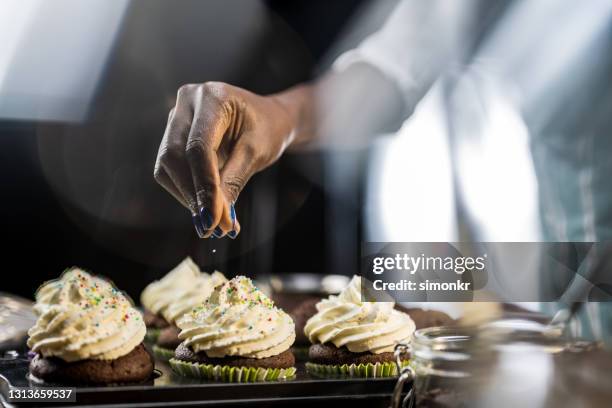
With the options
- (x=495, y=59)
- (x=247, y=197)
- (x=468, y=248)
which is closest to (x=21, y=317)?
(x=247, y=197)

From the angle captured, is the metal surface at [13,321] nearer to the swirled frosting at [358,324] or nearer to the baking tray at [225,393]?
the baking tray at [225,393]

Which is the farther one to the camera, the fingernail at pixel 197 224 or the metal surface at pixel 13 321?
the metal surface at pixel 13 321

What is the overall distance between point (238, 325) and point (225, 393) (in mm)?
245

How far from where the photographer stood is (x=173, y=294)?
70.9 inches

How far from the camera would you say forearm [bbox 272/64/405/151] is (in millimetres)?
1592

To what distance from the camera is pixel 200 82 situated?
1441 millimetres

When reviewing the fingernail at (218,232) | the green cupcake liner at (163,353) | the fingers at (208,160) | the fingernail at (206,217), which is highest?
the fingers at (208,160)

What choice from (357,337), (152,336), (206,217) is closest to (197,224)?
(206,217)

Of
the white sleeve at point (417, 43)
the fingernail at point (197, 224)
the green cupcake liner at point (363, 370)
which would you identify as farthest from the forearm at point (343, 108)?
the green cupcake liner at point (363, 370)

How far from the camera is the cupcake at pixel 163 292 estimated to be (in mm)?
1609

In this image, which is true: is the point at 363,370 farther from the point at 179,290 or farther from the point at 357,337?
the point at 179,290

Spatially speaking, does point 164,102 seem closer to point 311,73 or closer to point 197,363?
point 311,73

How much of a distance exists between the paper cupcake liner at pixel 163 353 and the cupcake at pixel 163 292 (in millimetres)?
121

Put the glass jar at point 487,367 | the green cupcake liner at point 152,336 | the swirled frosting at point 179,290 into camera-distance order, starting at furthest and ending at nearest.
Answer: the green cupcake liner at point 152,336, the swirled frosting at point 179,290, the glass jar at point 487,367
